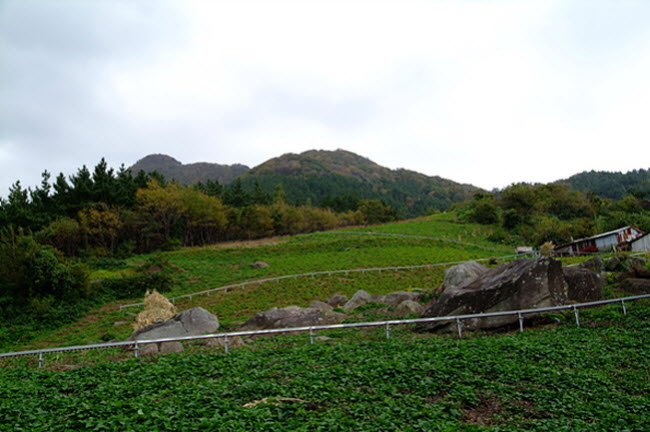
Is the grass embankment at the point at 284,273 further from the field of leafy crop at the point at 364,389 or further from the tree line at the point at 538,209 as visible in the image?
the field of leafy crop at the point at 364,389

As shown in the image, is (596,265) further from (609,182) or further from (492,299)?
(609,182)

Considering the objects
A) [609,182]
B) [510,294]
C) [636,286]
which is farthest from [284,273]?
[609,182]

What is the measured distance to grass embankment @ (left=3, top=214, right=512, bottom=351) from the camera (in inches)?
969

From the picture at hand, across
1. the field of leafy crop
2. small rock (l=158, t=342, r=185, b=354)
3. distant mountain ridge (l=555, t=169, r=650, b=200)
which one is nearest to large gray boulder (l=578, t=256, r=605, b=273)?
the field of leafy crop

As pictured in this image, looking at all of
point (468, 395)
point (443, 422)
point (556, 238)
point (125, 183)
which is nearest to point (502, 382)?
point (468, 395)

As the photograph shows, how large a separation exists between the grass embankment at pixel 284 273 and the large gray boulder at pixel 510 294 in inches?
422

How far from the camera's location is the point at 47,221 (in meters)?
47.6

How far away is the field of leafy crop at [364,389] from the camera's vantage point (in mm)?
6336

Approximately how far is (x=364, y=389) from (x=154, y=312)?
16.8 metres

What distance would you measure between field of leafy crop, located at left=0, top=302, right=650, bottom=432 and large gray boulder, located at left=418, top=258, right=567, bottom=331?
2117 mm

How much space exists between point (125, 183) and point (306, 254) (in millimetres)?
31796

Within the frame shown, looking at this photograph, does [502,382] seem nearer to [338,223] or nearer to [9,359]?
[9,359]

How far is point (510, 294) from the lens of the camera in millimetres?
14406

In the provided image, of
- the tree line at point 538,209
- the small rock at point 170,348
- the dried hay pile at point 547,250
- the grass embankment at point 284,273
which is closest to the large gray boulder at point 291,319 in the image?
the grass embankment at point 284,273
